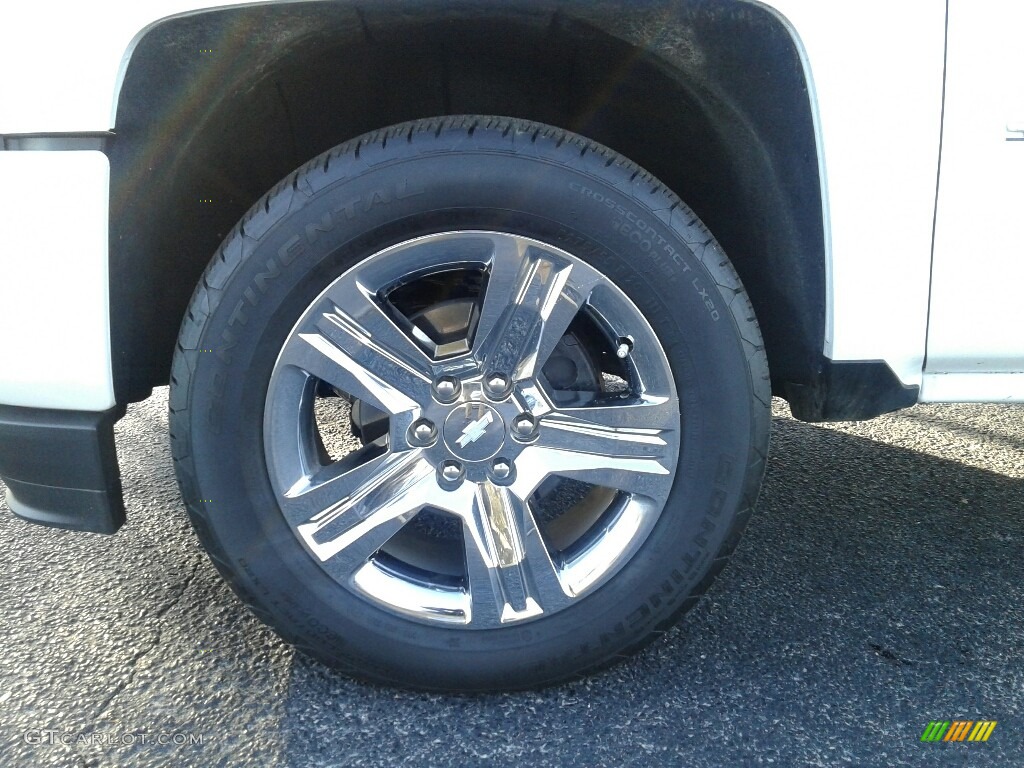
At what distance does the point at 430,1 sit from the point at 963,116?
91 centimetres

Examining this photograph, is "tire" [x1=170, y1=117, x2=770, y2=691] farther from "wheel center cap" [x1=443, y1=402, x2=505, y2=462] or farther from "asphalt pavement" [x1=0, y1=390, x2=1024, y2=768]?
"asphalt pavement" [x1=0, y1=390, x2=1024, y2=768]

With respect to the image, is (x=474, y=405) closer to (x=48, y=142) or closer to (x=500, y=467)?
(x=500, y=467)

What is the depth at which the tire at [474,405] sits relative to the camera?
142 centimetres

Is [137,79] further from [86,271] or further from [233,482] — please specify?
[233,482]

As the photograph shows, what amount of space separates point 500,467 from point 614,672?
50 centimetres

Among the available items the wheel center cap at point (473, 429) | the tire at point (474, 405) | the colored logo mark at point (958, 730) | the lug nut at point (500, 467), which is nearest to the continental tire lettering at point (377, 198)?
the tire at point (474, 405)

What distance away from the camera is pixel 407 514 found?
1.54 m

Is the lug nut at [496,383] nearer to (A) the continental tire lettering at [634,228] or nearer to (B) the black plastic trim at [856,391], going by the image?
(A) the continental tire lettering at [634,228]

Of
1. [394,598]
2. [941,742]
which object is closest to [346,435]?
[394,598]

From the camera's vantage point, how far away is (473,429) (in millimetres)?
1503

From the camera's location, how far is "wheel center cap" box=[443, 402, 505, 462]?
1.50m

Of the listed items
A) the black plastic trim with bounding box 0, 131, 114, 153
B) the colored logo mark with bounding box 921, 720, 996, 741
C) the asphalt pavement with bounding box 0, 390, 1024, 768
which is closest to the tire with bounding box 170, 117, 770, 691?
the asphalt pavement with bounding box 0, 390, 1024, 768

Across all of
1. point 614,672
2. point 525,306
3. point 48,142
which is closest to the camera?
point 48,142

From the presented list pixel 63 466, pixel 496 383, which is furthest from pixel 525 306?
pixel 63 466
